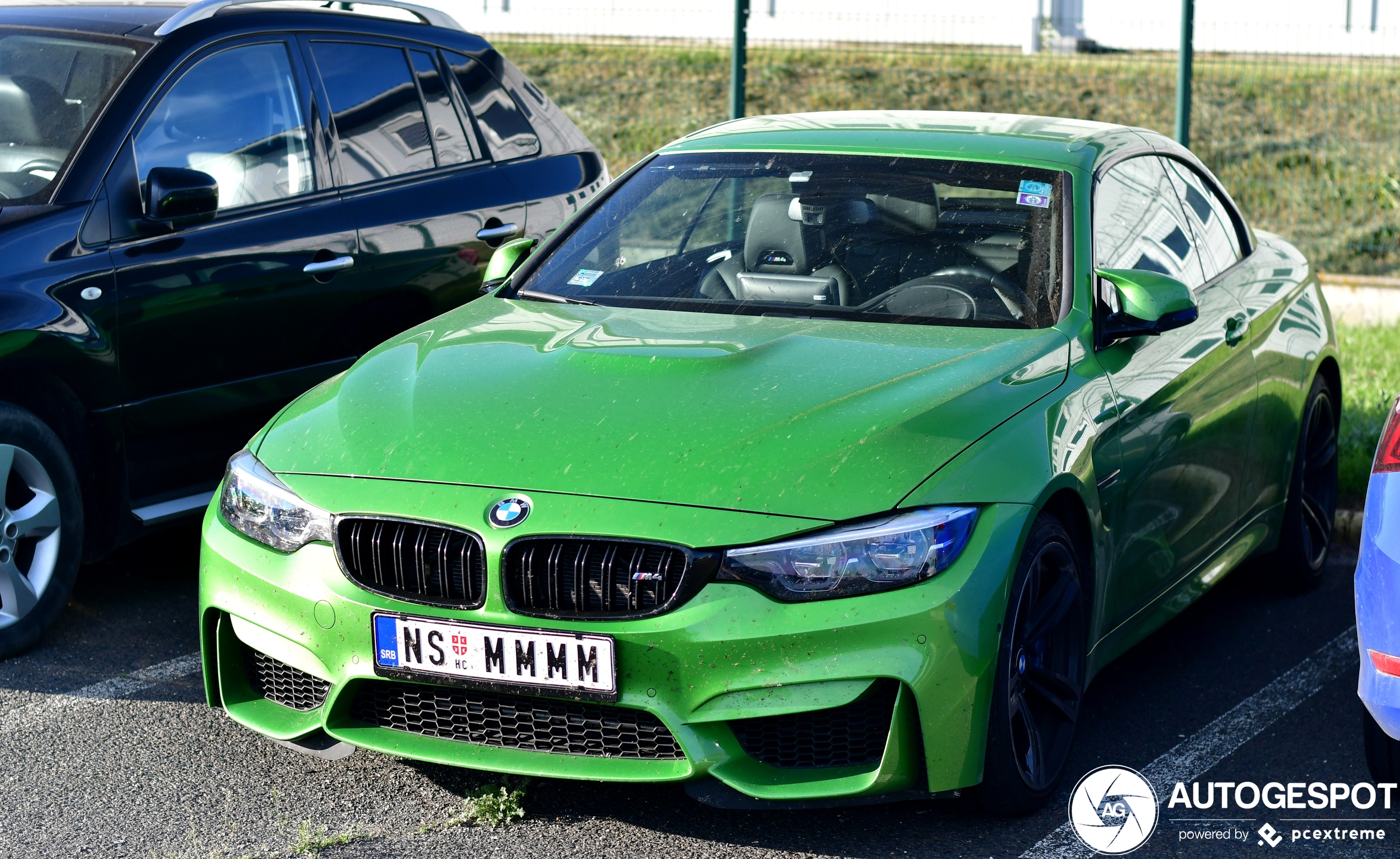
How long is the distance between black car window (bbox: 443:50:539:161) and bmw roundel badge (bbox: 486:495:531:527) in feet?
10.5

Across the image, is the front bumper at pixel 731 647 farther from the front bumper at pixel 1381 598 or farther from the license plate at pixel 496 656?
the front bumper at pixel 1381 598

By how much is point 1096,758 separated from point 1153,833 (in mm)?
435

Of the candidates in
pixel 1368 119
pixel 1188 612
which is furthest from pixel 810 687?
pixel 1368 119

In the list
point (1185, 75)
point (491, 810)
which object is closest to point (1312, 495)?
point (491, 810)

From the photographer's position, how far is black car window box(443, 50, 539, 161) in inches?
250

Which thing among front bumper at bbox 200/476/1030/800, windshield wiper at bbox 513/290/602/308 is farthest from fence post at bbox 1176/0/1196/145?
front bumper at bbox 200/476/1030/800

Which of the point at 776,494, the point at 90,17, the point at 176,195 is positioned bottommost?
the point at 776,494

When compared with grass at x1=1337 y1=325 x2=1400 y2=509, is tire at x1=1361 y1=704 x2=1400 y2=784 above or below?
above

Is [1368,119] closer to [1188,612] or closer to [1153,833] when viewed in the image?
[1188,612]

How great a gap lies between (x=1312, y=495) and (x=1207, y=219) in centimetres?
110

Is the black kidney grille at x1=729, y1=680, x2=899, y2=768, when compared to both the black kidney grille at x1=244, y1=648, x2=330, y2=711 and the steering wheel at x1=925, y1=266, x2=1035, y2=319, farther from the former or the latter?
the steering wheel at x1=925, y1=266, x2=1035, y2=319

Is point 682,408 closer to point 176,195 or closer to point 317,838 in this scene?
point 317,838

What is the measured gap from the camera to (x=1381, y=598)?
3.37m

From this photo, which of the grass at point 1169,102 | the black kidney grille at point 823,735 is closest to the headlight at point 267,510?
the black kidney grille at point 823,735
